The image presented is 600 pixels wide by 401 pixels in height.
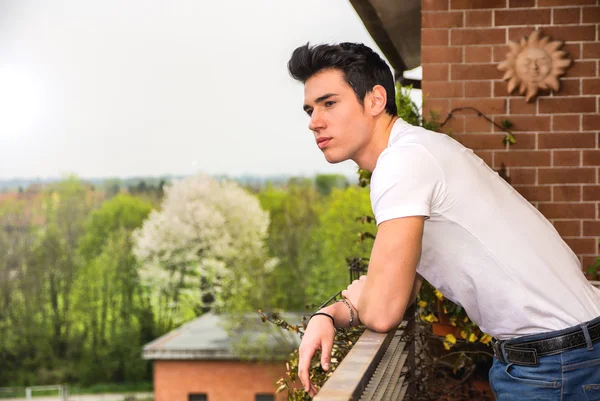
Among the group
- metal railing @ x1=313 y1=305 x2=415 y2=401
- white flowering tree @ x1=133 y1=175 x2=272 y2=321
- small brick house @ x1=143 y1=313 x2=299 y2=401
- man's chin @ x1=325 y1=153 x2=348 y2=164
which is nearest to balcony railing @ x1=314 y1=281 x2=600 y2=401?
metal railing @ x1=313 y1=305 x2=415 y2=401

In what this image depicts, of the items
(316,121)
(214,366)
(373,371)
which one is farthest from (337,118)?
(214,366)

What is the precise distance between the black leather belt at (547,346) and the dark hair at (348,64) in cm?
49

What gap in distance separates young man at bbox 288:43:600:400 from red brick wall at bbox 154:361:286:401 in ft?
58.3

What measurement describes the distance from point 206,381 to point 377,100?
736 inches

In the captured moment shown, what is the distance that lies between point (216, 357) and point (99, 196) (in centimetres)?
1250

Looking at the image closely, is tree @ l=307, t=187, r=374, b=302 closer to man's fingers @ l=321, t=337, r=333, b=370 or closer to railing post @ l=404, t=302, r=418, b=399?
railing post @ l=404, t=302, r=418, b=399

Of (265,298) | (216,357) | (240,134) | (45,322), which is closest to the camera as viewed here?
(216,357)

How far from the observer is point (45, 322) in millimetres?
26812

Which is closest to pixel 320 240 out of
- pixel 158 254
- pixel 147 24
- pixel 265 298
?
pixel 265 298

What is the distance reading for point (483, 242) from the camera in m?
1.14

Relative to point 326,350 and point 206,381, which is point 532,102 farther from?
point 206,381

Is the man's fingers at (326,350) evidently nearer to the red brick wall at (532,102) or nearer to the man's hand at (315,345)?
the man's hand at (315,345)

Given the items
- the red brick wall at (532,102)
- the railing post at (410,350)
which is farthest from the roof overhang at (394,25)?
the railing post at (410,350)

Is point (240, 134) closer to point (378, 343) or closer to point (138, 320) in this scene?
point (138, 320)
